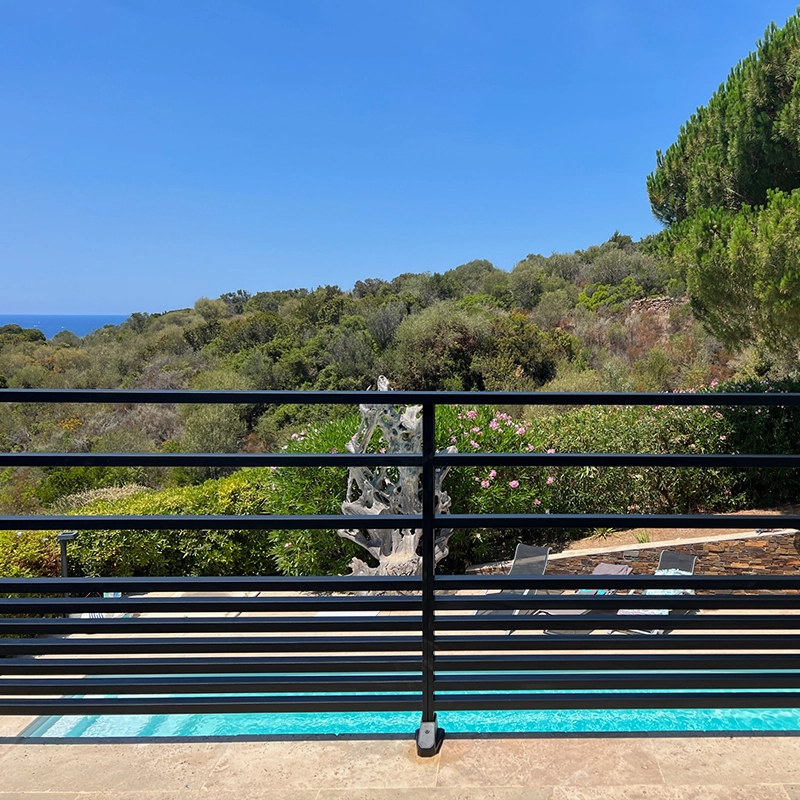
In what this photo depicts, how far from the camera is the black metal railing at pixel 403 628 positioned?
174 cm

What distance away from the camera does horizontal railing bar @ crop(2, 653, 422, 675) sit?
1829mm

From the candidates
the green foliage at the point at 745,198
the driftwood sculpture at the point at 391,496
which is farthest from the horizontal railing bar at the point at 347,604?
the green foliage at the point at 745,198

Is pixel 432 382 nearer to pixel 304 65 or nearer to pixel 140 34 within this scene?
pixel 304 65

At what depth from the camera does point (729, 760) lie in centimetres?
181

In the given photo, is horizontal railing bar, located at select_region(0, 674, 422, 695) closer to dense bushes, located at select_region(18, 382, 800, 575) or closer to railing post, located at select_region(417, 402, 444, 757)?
railing post, located at select_region(417, 402, 444, 757)

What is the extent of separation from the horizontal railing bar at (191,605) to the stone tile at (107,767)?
1.47ft

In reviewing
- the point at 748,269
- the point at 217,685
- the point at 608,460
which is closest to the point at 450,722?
the point at 217,685

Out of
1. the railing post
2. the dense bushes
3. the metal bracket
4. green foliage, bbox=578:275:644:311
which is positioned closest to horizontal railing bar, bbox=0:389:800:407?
the railing post

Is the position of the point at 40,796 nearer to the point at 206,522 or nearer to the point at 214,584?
the point at 214,584

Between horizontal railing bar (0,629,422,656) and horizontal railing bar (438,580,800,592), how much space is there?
21 cm

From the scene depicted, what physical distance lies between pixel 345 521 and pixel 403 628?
1.17 ft

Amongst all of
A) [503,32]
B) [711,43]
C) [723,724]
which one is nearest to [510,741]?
[723,724]

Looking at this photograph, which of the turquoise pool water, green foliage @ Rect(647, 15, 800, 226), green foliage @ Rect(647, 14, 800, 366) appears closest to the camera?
the turquoise pool water

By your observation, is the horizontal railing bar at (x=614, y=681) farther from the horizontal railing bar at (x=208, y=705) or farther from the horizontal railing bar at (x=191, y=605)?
the horizontal railing bar at (x=191, y=605)
